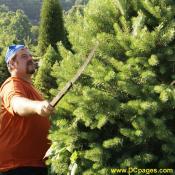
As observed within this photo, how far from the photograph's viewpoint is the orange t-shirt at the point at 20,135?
4242 millimetres

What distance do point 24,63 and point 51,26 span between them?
1310 centimetres

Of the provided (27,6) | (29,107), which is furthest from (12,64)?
(27,6)

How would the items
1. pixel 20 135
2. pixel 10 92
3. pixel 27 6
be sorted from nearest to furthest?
pixel 10 92 < pixel 20 135 < pixel 27 6

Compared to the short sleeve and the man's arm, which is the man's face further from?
the man's arm

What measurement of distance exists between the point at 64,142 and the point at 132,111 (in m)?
0.74

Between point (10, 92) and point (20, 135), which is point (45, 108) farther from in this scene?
point (20, 135)

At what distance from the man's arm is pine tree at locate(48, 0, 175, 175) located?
0.32 m

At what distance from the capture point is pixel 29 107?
372cm

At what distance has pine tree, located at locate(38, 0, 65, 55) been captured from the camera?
56.2 ft

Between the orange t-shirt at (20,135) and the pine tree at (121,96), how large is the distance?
0.26 metres

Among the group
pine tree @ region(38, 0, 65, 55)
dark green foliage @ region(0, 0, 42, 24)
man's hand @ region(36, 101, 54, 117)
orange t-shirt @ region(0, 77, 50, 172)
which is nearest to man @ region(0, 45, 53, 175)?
orange t-shirt @ region(0, 77, 50, 172)

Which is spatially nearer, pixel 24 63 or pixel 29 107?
pixel 29 107

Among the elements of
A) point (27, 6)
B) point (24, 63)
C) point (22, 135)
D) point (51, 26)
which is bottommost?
point (27, 6)

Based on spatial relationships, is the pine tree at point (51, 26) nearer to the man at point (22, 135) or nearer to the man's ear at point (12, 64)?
the man's ear at point (12, 64)
